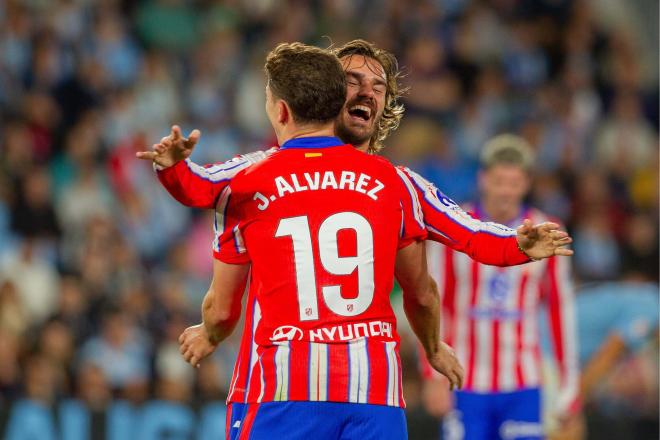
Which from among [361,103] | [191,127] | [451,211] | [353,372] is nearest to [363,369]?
[353,372]

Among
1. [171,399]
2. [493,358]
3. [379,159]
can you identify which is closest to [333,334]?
[379,159]

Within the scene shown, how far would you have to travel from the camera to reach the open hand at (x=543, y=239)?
153 inches

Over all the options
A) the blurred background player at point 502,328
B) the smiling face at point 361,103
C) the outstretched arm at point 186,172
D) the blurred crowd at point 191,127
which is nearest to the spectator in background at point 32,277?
the blurred crowd at point 191,127

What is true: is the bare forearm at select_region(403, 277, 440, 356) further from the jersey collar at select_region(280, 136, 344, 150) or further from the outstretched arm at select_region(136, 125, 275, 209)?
the outstretched arm at select_region(136, 125, 275, 209)

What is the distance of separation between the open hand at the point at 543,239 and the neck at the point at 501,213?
3.24 m

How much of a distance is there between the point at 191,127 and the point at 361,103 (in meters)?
7.93

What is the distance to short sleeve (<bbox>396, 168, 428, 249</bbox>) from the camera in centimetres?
400

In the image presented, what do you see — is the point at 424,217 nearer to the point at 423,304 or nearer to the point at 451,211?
the point at 451,211

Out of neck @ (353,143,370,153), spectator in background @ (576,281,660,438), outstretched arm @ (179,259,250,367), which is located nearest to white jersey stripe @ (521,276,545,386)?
spectator in background @ (576,281,660,438)

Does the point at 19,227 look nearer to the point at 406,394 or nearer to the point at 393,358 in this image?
the point at 406,394

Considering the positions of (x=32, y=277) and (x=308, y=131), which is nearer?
(x=308, y=131)

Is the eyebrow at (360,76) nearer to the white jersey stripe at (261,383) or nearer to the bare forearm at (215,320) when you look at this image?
the bare forearm at (215,320)

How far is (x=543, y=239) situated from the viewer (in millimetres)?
3902

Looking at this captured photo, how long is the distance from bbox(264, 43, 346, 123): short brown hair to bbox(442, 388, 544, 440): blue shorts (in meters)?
3.50
